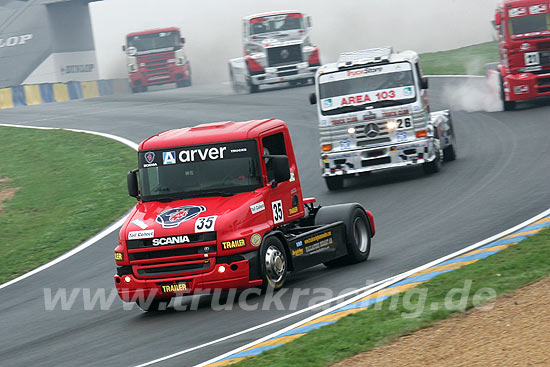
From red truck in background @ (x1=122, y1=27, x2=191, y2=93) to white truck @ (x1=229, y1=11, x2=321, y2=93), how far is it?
451 inches

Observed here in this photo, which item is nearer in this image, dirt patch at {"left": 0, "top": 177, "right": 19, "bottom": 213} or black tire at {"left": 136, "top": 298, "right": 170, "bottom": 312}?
black tire at {"left": 136, "top": 298, "right": 170, "bottom": 312}

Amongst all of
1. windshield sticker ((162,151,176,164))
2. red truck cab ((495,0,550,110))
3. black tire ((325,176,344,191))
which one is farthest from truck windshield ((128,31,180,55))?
windshield sticker ((162,151,176,164))

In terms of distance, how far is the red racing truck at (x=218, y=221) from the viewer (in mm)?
10945

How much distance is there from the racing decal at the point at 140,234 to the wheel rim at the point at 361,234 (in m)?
3.22

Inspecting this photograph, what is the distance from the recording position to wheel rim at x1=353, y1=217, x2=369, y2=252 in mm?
13156

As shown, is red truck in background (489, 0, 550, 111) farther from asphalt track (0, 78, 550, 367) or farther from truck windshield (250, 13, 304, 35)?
truck windshield (250, 13, 304, 35)

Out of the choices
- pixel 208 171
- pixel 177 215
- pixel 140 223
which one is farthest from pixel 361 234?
pixel 140 223

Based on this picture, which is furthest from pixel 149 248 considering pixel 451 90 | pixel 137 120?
pixel 451 90

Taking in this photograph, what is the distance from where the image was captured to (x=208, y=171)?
11680mm

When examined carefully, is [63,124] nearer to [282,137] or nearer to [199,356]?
[282,137]

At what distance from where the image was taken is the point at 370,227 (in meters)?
13.6

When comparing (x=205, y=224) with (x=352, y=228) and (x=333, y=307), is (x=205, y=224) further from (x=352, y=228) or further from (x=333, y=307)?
(x=352, y=228)

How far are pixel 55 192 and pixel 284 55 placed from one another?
16919 mm

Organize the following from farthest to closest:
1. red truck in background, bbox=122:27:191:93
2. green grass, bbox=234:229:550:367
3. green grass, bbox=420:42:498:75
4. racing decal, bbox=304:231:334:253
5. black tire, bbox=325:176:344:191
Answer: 1. red truck in background, bbox=122:27:191:93
2. green grass, bbox=420:42:498:75
3. black tire, bbox=325:176:344:191
4. racing decal, bbox=304:231:334:253
5. green grass, bbox=234:229:550:367
